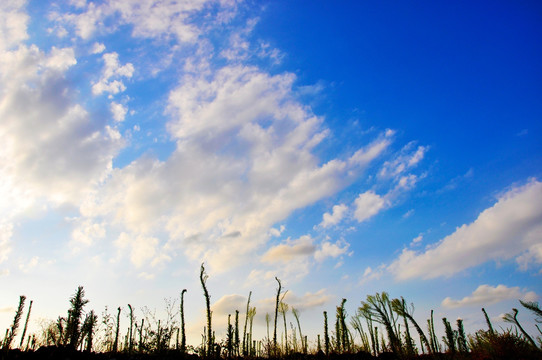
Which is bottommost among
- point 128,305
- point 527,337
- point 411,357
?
point 411,357

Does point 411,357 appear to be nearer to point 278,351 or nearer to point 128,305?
point 278,351

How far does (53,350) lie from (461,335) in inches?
1017

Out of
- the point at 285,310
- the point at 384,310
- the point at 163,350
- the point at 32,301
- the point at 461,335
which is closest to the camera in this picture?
the point at 384,310

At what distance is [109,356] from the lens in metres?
12.2

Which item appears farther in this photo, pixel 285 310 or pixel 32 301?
pixel 32 301

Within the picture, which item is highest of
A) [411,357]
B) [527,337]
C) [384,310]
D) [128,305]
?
[128,305]

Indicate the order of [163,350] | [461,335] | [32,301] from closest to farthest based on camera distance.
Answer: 1. [163,350]
2. [461,335]
3. [32,301]

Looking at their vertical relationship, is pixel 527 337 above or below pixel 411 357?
above

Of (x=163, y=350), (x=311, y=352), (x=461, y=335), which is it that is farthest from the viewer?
(x=461, y=335)

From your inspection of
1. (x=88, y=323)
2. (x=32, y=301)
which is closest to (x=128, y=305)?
(x=88, y=323)

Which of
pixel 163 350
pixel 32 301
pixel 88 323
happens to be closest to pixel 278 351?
pixel 163 350

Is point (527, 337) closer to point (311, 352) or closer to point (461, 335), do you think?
point (311, 352)

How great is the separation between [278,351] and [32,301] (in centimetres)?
2336

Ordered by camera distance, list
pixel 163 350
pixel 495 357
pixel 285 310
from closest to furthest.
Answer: pixel 495 357 → pixel 163 350 → pixel 285 310
